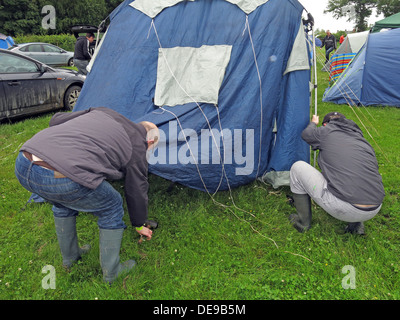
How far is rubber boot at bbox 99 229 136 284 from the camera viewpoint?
86.8 inches

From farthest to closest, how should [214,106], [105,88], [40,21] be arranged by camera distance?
[40,21] < [105,88] < [214,106]

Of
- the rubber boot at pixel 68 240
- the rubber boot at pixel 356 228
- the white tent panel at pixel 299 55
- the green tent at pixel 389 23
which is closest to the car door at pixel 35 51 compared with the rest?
the white tent panel at pixel 299 55

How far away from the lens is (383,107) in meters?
7.41

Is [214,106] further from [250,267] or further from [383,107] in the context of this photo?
[383,107]

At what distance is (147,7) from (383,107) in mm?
6521

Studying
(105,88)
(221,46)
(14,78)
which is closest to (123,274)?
(105,88)

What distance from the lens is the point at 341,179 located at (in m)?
2.63

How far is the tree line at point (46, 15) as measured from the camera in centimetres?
2497

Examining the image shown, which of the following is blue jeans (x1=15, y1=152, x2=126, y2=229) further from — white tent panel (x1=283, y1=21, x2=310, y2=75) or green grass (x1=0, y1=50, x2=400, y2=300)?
white tent panel (x1=283, y1=21, x2=310, y2=75)

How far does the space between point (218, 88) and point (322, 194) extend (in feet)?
5.39

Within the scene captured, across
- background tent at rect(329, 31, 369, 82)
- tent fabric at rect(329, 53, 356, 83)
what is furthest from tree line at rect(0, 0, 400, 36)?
tent fabric at rect(329, 53, 356, 83)

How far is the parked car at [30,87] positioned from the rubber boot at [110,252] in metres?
4.66

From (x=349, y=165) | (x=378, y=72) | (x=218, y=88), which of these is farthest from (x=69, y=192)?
(x=378, y=72)

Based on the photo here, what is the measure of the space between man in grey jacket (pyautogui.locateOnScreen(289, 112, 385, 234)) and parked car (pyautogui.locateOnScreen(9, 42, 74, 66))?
1337cm
